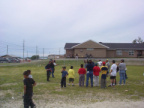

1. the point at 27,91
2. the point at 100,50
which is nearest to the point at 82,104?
the point at 27,91

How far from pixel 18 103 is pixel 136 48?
4017 centimetres

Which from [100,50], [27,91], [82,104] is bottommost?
[82,104]

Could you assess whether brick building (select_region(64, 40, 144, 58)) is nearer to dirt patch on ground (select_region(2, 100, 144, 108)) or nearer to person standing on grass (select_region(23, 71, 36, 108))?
dirt patch on ground (select_region(2, 100, 144, 108))

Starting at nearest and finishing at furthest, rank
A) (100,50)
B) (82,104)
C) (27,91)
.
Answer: (27,91)
(82,104)
(100,50)

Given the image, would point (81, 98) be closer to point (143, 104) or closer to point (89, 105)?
point (89, 105)

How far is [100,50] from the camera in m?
38.6

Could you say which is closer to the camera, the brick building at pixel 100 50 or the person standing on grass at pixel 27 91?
the person standing on grass at pixel 27 91

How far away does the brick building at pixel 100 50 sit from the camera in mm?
38031

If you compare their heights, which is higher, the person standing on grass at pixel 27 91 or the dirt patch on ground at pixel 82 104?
the person standing on grass at pixel 27 91

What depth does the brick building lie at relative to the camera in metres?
38.0

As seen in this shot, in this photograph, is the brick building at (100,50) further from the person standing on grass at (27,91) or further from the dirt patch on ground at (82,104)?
the person standing on grass at (27,91)

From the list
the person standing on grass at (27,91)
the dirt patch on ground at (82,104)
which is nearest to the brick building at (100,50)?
the dirt patch on ground at (82,104)

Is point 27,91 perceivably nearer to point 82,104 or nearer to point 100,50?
point 82,104

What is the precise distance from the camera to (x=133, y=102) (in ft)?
22.7
